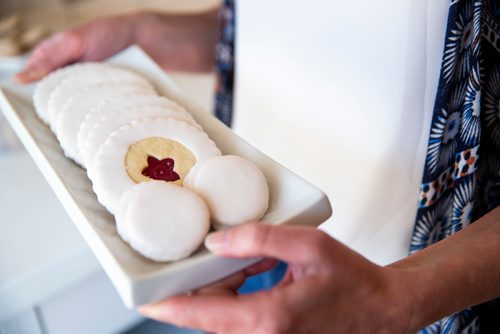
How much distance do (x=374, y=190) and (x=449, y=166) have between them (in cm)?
9

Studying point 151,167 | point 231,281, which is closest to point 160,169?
point 151,167

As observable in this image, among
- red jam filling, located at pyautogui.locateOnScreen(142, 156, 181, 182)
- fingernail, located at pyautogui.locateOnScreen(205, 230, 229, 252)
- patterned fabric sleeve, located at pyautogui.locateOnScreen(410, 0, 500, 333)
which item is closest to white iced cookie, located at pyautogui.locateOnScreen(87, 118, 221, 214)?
red jam filling, located at pyautogui.locateOnScreen(142, 156, 181, 182)

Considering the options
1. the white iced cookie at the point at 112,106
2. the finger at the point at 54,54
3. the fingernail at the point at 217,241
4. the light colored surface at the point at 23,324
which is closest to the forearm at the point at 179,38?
the finger at the point at 54,54

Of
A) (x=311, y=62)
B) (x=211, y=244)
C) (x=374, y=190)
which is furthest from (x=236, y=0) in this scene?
(x=211, y=244)

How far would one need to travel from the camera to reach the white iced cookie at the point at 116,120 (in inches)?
19.1

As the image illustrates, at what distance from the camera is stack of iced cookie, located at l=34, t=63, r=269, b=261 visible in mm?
401

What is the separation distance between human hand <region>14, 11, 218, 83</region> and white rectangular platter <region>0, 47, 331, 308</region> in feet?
0.40

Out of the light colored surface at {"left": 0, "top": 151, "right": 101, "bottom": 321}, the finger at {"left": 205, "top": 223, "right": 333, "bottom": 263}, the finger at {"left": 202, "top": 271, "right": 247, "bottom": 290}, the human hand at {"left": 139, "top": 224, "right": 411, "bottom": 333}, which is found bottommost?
the light colored surface at {"left": 0, "top": 151, "right": 101, "bottom": 321}

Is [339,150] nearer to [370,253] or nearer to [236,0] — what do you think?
[370,253]

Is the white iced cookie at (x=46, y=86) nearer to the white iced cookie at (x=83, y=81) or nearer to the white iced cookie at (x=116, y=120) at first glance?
the white iced cookie at (x=83, y=81)

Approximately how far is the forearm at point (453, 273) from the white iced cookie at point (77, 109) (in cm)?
32

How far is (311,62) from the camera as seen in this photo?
614 millimetres

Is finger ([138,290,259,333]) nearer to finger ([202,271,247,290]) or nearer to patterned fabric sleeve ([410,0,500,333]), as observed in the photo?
finger ([202,271,247,290])

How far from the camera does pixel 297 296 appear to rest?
0.35 m
